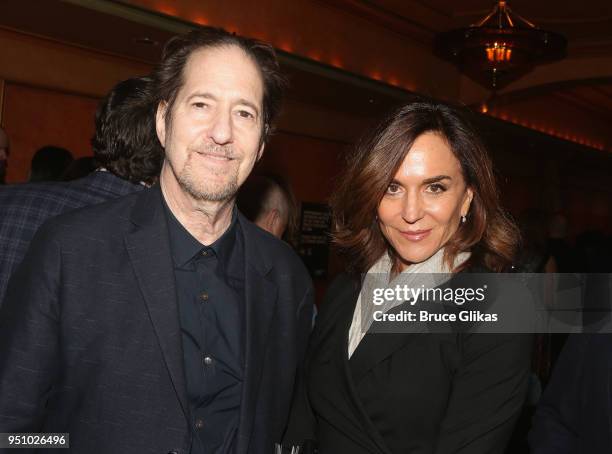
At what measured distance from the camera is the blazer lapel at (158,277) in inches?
56.9

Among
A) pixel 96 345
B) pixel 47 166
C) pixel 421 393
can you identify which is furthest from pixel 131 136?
pixel 47 166

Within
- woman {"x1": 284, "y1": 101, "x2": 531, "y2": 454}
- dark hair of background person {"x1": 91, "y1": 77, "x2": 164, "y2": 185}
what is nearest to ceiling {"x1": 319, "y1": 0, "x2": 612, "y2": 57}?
dark hair of background person {"x1": 91, "y1": 77, "x2": 164, "y2": 185}

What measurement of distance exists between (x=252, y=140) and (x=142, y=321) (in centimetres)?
52

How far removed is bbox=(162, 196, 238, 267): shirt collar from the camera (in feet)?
5.30

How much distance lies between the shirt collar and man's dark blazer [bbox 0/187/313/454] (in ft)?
0.22

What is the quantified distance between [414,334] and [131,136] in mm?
1061

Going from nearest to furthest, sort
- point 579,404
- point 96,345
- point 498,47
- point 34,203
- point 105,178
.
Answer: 1. point 96,345
2. point 579,404
3. point 34,203
4. point 105,178
5. point 498,47

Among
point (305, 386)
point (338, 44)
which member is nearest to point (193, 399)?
point (305, 386)

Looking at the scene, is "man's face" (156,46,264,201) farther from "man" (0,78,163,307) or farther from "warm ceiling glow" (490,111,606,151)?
"warm ceiling glow" (490,111,606,151)

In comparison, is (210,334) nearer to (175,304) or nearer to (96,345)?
(175,304)

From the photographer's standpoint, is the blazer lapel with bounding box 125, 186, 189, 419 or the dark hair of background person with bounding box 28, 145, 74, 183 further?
the dark hair of background person with bounding box 28, 145, 74, 183

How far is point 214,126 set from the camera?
1.59 meters

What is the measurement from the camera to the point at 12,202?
6.11 ft

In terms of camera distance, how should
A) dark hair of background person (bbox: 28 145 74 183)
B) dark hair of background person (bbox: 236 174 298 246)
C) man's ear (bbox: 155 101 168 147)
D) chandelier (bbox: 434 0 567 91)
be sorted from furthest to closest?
chandelier (bbox: 434 0 567 91), dark hair of background person (bbox: 28 145 74 183), dark hair of background person (bbox: 236 174 298 246), man's ear (bbox: 155 101 168 147)
